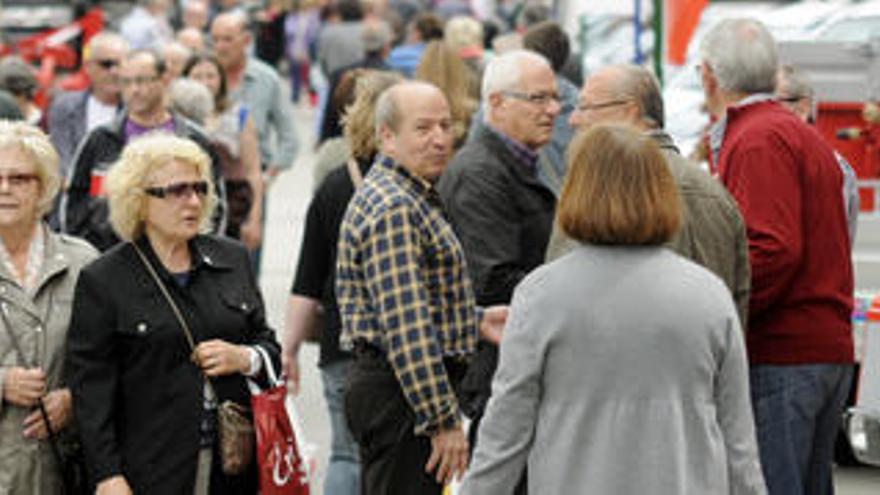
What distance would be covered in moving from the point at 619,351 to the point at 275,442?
1599 millimetres

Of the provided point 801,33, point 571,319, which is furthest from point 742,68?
point 801,33

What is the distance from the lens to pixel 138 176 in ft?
21.1

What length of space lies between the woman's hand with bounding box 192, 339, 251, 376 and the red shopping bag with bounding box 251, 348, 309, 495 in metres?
0.12

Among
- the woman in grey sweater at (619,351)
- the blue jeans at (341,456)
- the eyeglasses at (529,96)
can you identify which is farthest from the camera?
the blue jeans at (341,456)

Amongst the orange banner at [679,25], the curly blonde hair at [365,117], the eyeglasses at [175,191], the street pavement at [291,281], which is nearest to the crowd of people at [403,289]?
the eyeglasses at [175,191]

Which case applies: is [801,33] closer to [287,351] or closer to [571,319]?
[287,351]

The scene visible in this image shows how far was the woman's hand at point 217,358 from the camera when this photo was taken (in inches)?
247

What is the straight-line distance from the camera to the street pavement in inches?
399

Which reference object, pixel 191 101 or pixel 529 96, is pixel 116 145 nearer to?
pixel 191 101

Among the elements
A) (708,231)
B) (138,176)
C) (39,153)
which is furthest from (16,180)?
(708,231)

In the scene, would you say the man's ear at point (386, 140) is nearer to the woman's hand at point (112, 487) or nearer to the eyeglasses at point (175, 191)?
the eyeglasses at point (175, 191)

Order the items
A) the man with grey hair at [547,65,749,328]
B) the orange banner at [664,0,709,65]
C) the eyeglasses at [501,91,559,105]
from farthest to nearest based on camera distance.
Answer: the orange banner at [664,0,709,65], the eyeglasses at [501,91,559,105], the man with grey hair at [547,65,749,328]

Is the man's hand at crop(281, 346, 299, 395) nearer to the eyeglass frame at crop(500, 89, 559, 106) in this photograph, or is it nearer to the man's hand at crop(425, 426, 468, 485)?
the eyeglass frame at crop(500, 89, 559, 106)

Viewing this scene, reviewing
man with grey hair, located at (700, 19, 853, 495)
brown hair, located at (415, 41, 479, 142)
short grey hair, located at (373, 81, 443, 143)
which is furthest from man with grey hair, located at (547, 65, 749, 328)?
brown hair, located at (415, 41, 479, 142)
